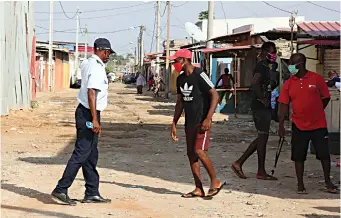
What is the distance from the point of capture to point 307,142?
8.10 metres

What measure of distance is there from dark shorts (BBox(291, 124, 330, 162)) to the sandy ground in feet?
1.48

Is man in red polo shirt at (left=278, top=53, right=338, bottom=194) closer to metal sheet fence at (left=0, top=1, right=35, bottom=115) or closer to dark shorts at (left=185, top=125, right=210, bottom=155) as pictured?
dark shorts at (left=185, top=125, right=210, bottom=155)

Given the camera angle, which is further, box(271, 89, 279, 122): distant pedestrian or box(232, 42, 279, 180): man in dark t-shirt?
box(271, 89, 279, 122): distant pedestrian

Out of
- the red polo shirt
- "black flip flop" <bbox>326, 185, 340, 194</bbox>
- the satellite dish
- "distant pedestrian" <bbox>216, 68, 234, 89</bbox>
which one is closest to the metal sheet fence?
"distant pedestrian" <bbox>216, 68, 234, 89</bbox>

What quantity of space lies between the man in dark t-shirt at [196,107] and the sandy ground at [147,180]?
12.2 inches

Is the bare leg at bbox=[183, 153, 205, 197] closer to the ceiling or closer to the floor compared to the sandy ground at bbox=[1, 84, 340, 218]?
closer to the ceiling

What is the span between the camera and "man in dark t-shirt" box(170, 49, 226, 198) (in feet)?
24.4

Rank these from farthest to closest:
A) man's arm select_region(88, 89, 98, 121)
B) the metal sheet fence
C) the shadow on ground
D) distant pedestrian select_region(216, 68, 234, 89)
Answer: distant pedestrian select_region(216, 68, 234, 89) < the metal sheet fence < man's arm select_region(88, 89, 98, 121) < the shadow on ground

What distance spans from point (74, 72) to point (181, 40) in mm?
11411

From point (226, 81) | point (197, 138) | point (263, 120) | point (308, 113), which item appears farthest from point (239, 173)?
point (226, 81)

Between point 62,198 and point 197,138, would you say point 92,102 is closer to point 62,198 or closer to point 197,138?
point 62,198

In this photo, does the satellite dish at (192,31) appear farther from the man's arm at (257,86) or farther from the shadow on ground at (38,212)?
the shadow on ground at (38,212)

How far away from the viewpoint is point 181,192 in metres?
7.88

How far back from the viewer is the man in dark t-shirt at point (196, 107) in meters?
7.44
